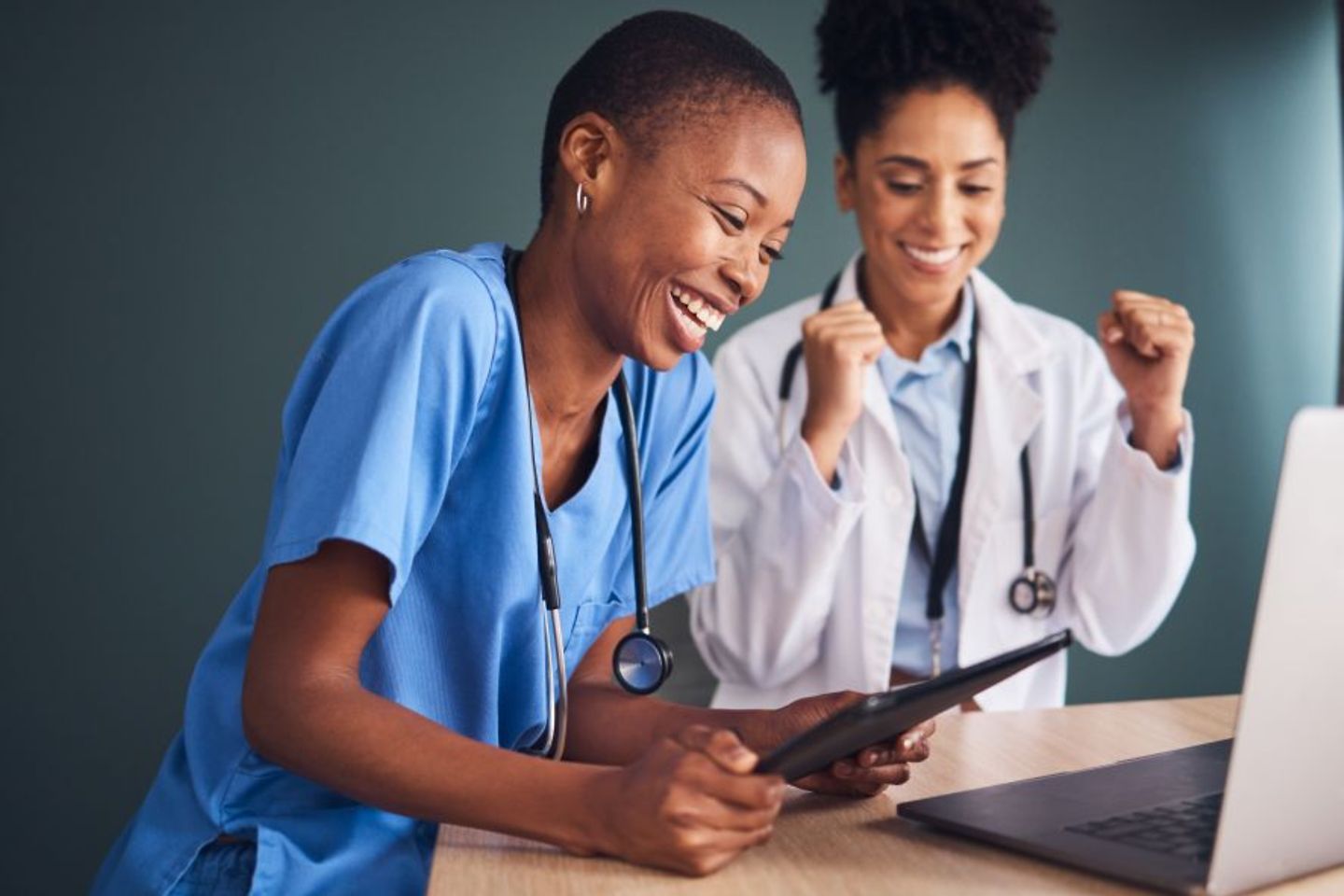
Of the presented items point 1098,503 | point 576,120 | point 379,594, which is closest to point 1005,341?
point 1098,503

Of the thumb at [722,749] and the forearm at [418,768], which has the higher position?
the thumb at [722,749]

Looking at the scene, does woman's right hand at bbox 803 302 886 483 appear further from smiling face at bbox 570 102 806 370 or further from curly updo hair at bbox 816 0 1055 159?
smiling face at bbox 570 102 806 370

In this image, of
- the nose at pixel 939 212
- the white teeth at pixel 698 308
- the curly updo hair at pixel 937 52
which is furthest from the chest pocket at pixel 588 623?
the curly updo hair at pixel 937 52

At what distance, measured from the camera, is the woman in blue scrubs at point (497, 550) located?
859 millimetres

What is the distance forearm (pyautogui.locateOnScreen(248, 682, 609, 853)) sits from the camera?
0.83 metres

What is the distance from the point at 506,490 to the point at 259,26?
1.89 metres

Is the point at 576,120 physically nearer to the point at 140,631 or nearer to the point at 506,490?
the point at 506,490

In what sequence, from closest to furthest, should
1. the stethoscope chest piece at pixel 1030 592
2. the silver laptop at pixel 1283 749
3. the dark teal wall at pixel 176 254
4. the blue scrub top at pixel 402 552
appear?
the silver laptop at pixel 1283 749 → the blue scrub top at pixel 402 552 → the stethoscope chest piece at pixel 1030 592 → the dark teal wall at pixel 176 254

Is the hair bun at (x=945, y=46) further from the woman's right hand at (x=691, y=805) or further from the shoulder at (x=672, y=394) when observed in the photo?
the woman's right hand at (x=691, y=805)

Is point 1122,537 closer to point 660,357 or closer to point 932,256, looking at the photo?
point 932,256

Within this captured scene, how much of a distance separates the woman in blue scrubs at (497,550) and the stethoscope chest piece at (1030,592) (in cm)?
87

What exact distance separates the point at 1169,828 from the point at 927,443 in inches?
52.0

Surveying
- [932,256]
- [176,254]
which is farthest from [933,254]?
[176,254]

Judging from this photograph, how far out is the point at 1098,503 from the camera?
1969 mm
